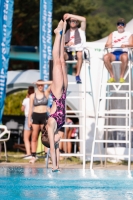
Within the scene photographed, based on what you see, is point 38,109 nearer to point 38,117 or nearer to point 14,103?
point 38,117

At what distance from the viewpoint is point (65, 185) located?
9117 millimetres

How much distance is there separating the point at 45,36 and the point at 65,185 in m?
8.52

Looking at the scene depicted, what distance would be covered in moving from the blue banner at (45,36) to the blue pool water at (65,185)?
213 inches

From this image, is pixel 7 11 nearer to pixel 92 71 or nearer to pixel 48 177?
pixel 92 71

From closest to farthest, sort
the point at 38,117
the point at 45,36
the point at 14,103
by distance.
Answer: the point at 38,117 → the point at 45,36 → the point at 14,103

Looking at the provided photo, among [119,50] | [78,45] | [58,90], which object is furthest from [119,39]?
[58,90]

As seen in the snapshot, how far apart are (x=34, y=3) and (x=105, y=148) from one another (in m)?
21.4

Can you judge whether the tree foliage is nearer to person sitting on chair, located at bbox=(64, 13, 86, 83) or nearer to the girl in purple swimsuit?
person sitting on chair, located at bbox=(64, 13, 86, 83)

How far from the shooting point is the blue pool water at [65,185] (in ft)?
26.1

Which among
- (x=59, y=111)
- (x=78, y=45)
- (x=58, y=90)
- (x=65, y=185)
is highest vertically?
(x=78, y=45)

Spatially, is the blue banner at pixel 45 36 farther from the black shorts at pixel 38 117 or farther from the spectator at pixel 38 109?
the black shorts at pixel 38 117

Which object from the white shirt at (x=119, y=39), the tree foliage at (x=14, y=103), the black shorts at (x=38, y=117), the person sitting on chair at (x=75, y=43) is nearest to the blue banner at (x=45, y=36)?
the black shorts at (x=38, y=117)

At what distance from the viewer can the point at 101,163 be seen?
14.4 metres

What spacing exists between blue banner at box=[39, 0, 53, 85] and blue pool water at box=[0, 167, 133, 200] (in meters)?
5.41
